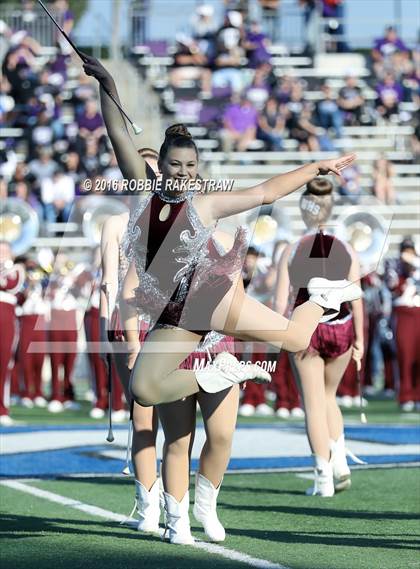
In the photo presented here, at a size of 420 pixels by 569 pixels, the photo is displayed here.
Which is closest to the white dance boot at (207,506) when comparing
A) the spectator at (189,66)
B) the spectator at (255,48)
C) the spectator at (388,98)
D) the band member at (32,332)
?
the band member at (32,332)

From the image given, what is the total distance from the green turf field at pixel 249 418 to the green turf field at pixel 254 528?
478 centimetres

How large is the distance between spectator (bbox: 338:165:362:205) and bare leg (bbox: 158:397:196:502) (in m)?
13.2

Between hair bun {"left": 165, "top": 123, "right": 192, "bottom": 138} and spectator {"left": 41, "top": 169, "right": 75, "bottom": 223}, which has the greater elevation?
hair bun {"left": 165, "top": 123, "right": 192, "bottom": 138}

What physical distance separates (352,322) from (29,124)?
15.1 m

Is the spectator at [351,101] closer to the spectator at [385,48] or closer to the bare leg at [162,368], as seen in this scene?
the spectator at [385,48]

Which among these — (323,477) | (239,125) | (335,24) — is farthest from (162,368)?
(335,24)

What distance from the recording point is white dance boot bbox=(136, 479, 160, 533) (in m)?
6.51

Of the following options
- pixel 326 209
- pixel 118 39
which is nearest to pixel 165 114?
pixel 118 39

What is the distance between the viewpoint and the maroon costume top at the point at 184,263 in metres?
5.69

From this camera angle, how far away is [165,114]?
23969 millimetres

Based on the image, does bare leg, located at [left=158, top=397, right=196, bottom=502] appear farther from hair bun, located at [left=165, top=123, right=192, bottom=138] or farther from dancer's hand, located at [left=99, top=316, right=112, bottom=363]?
hair bun, located at [left=165, top=123, right=192, bottom=138]

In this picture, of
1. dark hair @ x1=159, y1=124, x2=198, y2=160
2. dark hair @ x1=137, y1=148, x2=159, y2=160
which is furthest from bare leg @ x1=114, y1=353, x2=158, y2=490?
dark hair @ x1=159, y1=124, x2=198, y2=160

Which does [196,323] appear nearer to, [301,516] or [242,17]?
[301,516]

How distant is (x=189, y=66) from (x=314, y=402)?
17311 mm
